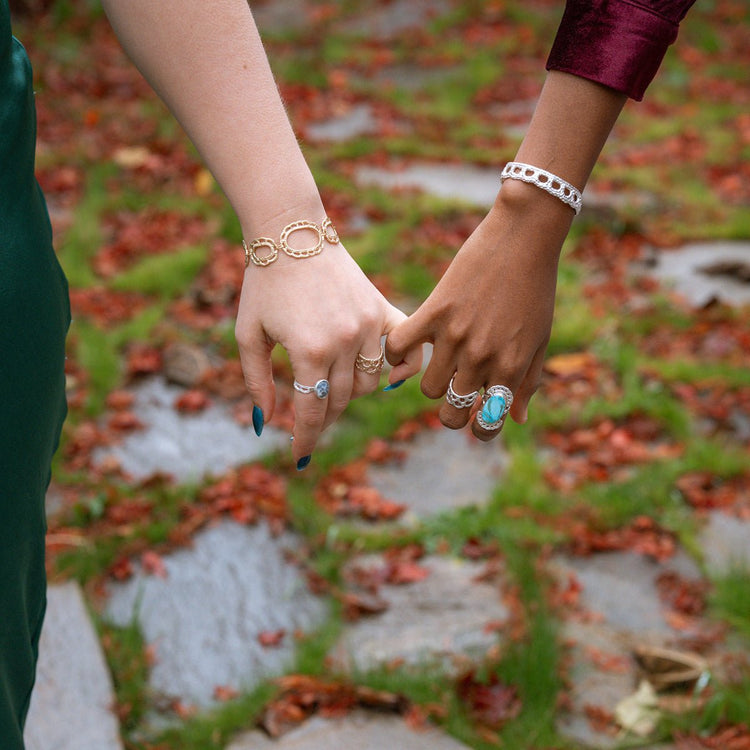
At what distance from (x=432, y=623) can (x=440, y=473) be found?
31.1 inches

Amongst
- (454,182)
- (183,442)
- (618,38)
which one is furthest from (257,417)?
(454,182)

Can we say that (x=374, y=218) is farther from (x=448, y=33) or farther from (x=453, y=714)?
(x=448, y=33)

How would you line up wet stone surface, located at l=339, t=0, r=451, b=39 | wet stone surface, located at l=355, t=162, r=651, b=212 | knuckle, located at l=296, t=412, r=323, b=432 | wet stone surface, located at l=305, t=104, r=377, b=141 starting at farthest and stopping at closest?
wet stone surface, located at l=339, t=0, r=451, b=39 → wet stone surface, located at l=305, t=104, r=377, b=141 → wet stone surface, located at l=355, t=162, r=651, b=212 → knuckle, located at l=296, t=412, r=323, b=432

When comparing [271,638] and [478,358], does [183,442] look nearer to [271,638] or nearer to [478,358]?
[271,638]

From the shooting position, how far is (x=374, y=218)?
5.01m

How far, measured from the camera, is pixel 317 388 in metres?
1.38

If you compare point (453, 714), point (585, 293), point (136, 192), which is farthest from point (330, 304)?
point (136, 192)

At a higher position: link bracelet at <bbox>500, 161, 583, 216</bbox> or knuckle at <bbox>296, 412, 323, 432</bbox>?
link bracelet at <bbox>500, 161, 583, 216</bbox>

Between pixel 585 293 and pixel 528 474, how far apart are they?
58.1 inches

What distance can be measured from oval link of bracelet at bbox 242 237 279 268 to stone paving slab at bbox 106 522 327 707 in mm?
1418

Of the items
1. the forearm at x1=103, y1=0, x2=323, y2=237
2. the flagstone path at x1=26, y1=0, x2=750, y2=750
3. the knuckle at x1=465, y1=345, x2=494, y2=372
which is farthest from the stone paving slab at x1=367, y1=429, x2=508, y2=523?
the forearm at x1=103, y1=0, x2=323, y2=237

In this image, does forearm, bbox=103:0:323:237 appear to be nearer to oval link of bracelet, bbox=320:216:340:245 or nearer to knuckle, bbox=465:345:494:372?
oval link of bracelet, bbox=320:216:340:245

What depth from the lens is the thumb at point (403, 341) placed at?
1498 millimetres

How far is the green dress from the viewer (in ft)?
3.59
